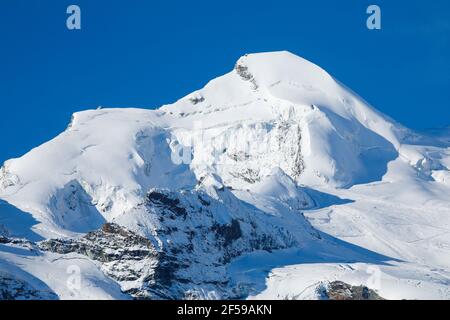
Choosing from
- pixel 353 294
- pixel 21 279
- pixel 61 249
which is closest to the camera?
pixel 21 279

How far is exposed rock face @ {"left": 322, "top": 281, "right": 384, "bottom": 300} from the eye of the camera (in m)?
184

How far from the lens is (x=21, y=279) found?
173 m

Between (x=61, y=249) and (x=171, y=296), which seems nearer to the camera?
(x=171, y=296)

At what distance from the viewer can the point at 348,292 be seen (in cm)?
18462

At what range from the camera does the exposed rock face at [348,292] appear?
183625mm

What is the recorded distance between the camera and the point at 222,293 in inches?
7461

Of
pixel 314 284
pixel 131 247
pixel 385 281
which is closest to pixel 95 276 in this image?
pixel 131 247
